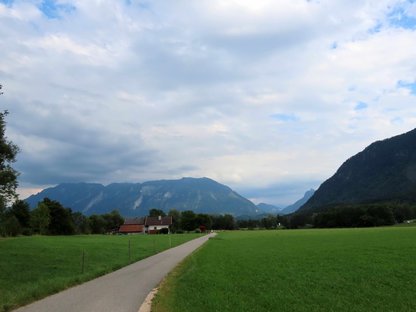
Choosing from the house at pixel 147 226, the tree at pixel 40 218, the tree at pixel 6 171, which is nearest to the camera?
the tree at pixel 6 171

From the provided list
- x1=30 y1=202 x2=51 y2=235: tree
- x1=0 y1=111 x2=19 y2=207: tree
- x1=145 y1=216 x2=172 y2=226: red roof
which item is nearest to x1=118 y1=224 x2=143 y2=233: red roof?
x1=145 y1=216 x2=172 y2=226: red roof

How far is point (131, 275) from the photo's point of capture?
24.5 metres

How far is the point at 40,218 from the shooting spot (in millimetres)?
127812

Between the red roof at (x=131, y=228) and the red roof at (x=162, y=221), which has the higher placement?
the red roof at (x=162, y=221)

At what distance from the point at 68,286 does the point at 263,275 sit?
31.3 feet

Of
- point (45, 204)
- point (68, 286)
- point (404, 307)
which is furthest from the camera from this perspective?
point (45, 204)

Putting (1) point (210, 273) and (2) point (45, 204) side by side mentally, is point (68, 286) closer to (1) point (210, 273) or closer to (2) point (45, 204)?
(1) point (210, 273)

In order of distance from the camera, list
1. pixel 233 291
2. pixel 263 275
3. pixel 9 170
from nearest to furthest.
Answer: pixel 233 291 < pixel 263 275 < pixel 9 170

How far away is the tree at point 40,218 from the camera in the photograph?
128 meters

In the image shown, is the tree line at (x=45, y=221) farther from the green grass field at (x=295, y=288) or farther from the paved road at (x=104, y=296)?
the green grass field at (x=295, y=288)

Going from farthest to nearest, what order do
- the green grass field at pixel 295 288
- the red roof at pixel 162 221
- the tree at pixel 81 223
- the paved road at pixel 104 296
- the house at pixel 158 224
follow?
the red roof at pixel 162 221 → the house at pixel 158 224 → the tree at pixel 81 223 → the green grass field at pixel 295 288 → the paved road at pixel 104 296

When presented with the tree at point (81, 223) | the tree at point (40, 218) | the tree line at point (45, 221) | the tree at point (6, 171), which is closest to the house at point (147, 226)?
the tree at point (81, 223)

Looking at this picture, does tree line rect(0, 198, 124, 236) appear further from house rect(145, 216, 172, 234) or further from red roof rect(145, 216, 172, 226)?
red roof rect(145, 216, 172, 226)

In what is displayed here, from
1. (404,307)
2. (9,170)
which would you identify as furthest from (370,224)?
(404,307)
